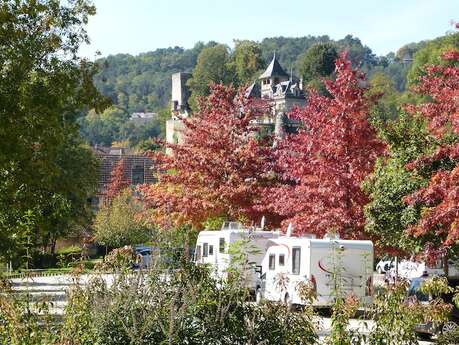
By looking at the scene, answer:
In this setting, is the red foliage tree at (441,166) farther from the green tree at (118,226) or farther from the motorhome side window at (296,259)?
the green tree at (118,226)

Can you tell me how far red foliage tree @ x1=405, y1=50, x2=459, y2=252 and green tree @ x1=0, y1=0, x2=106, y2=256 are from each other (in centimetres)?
744

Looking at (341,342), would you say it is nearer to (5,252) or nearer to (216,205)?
(5,252)

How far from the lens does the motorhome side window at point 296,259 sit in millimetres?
23578

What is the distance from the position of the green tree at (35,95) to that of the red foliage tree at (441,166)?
7439mm

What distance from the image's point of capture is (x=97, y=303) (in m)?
9.51

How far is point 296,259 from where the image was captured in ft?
77.9

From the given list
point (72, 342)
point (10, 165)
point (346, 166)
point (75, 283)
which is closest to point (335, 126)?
point (346, 166)

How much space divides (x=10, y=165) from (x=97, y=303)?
9468 mm

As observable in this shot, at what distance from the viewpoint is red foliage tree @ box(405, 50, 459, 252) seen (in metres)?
18.0

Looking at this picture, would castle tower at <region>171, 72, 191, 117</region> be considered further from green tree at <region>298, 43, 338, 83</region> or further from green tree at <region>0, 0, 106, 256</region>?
green tree at <region>0, 0, 106, 256</region>

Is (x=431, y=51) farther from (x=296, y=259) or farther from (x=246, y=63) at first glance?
(x=296, y=259)

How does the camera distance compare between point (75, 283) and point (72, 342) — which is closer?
point (72, 342)

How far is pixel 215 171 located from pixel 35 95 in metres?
14.3

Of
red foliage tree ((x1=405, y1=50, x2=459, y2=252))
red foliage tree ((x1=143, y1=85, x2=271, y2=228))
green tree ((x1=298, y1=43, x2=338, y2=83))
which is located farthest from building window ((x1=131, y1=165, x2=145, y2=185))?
red foliage tree ((x1=405, y1=50, x2=459, y2=252))
